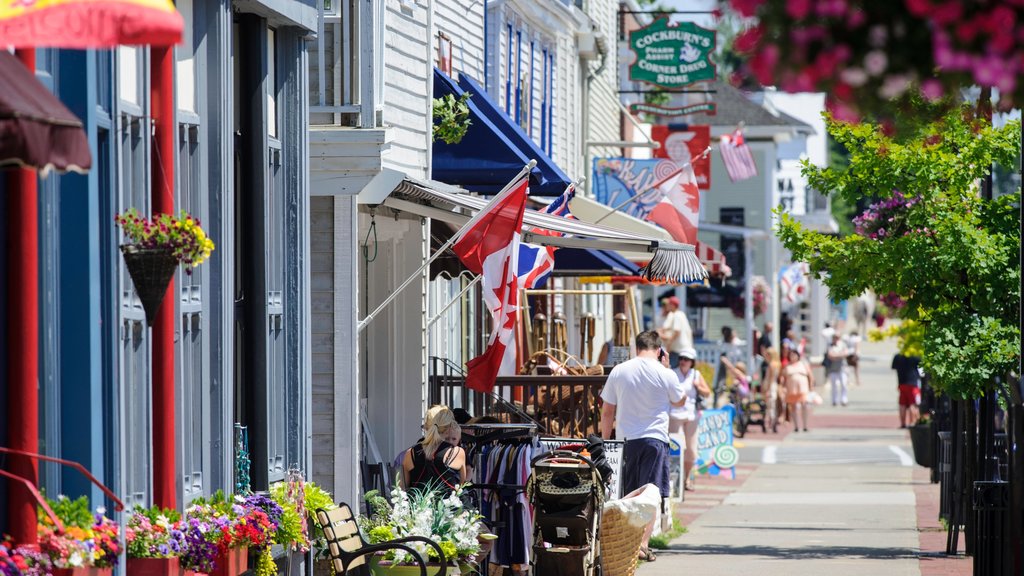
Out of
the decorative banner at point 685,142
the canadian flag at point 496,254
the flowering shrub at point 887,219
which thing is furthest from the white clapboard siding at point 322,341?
the decorative banner at point 685,142

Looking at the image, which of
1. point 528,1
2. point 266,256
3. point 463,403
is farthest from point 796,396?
point 266,256

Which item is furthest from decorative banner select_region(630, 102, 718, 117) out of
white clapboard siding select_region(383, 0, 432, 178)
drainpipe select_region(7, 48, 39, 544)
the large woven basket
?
drainpipe select_region(7, 48, 39, 544)

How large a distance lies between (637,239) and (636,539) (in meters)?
2.81

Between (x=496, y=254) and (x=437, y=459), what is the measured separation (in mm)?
1427

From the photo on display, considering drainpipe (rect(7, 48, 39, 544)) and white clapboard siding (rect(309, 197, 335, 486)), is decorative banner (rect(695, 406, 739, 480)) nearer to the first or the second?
white clapboard siding (rect(309, 197, 335, 486))

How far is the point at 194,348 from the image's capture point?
27.7 feet

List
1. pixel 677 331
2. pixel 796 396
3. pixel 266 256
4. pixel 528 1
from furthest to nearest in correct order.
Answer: pixel 796 396
pixel 677 331
pixel 528 1
pixel 266 256

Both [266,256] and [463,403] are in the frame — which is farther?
[463,403]

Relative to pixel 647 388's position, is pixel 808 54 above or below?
above

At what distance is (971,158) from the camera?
14.0 m

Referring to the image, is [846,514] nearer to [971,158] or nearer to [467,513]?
[971,158]

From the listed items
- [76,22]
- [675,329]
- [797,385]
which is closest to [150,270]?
[76,22]

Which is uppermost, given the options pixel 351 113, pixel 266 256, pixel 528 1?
pixel 528 1

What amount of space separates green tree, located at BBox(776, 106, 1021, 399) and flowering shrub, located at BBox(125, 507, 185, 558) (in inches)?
295
